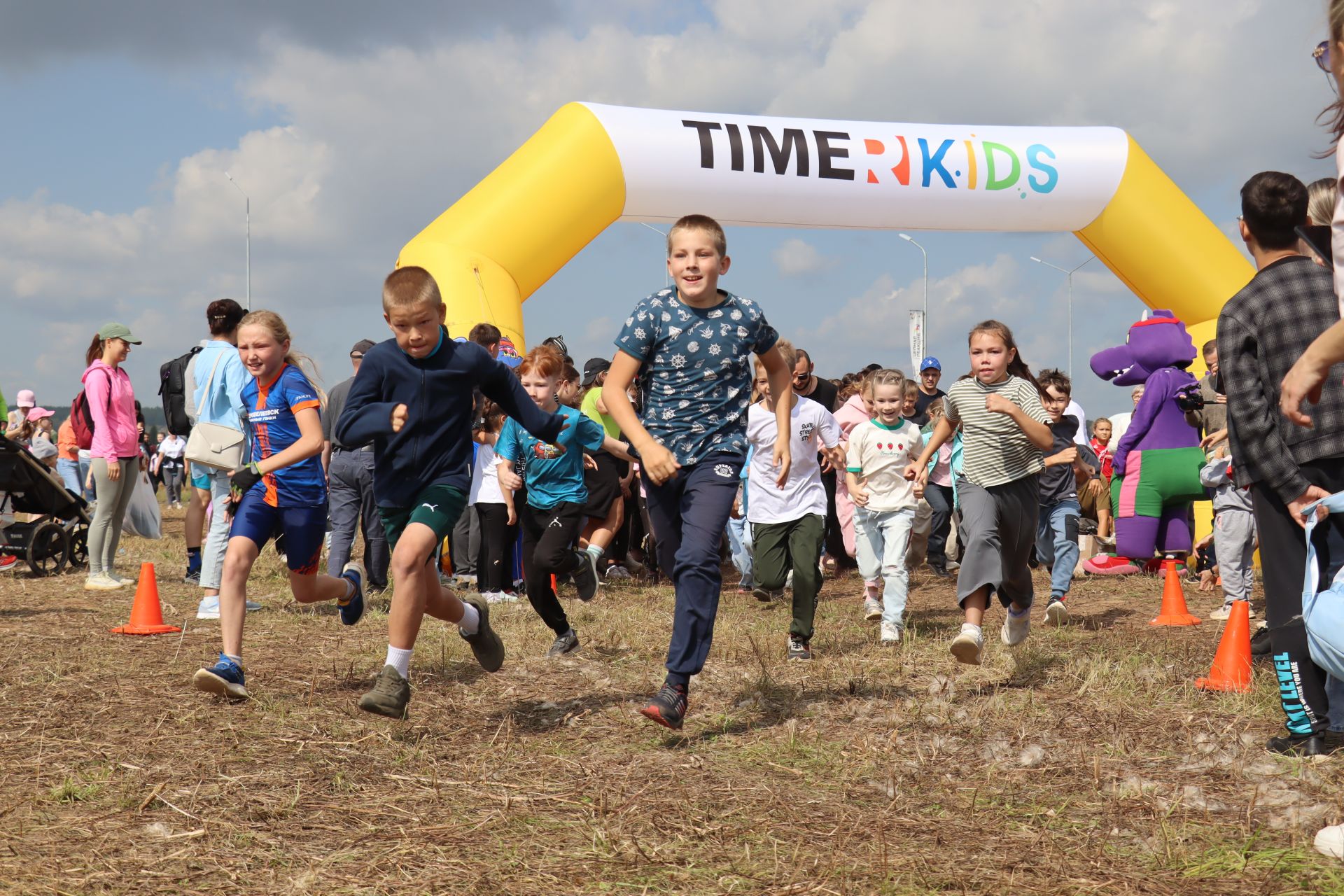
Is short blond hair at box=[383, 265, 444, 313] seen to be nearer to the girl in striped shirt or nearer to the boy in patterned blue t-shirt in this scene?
the boy in patterned blue t-shirt

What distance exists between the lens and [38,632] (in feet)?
26.7

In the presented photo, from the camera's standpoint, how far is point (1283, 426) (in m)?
4.57

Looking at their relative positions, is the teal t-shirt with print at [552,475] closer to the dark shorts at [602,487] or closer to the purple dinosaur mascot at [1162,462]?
the dark shorts at [602,487]

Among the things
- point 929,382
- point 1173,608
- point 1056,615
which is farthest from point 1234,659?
point 929,382

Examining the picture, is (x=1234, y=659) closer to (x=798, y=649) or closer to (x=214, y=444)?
(x=798, y=649)

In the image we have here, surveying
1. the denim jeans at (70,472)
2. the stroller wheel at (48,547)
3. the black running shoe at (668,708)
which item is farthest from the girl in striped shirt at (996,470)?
the denim jeans at (70,472)

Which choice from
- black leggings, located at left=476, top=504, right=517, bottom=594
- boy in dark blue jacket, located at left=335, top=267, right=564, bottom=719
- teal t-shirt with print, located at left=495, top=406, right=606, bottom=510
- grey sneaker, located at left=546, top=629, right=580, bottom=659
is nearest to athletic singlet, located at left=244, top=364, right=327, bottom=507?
boy in dark blue jacket, located at left=335, top=267, right=564, bottom=719

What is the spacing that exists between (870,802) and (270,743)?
239cm

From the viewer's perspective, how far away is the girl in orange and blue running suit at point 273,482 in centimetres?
563

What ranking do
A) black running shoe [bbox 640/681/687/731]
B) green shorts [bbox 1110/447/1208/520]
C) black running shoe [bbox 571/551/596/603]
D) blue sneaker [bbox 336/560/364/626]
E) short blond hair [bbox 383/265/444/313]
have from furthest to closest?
green shorts [bbox 1110/447/1208/520], black running shoe [bbox 571/551/596/603], blue sneaker [bbox 336/560/364/626], short blond hair [bbox 383/265/444/313], black running shoe [bbox 640/681/687/731]

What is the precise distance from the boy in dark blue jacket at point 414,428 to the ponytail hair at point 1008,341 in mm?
2649

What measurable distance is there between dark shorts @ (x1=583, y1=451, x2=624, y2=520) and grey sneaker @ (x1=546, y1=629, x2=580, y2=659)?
3.33 m

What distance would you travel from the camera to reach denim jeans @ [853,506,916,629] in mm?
7934

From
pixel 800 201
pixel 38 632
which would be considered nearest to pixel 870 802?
pixel 38 632
